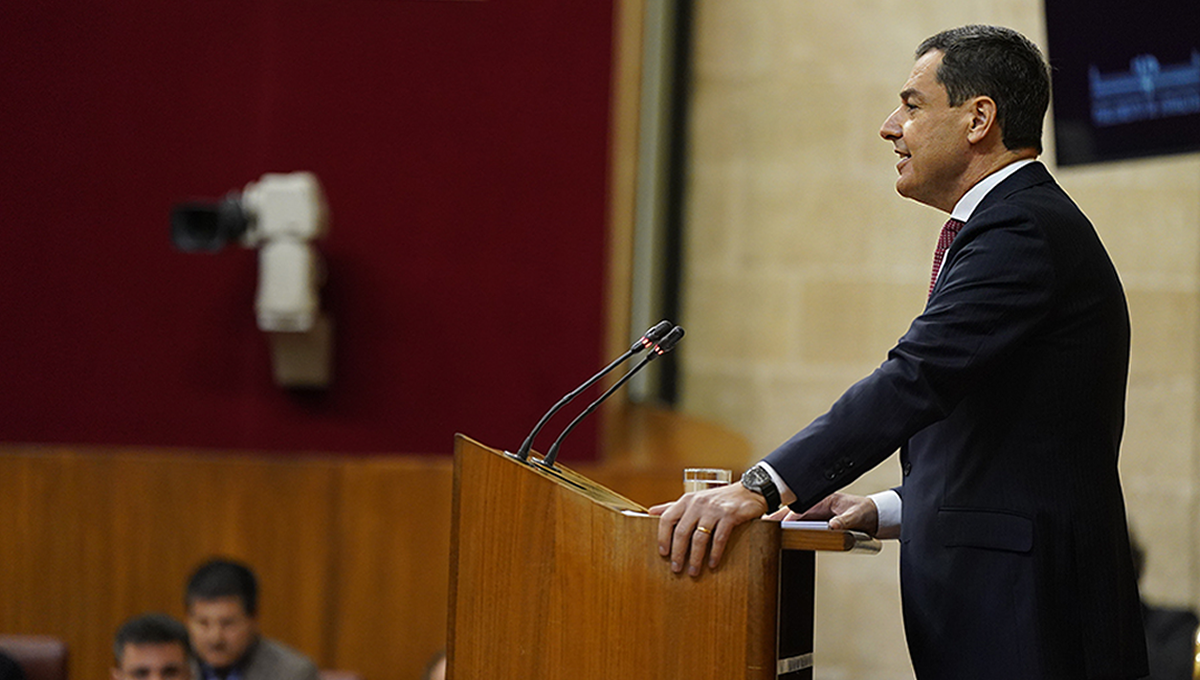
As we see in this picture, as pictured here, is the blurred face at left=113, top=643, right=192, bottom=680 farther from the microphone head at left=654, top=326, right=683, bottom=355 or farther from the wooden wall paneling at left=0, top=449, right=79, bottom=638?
the microphone head at left=654, top=326, right=683, bottom=355

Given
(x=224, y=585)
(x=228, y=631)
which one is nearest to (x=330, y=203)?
(x=224, y=585)

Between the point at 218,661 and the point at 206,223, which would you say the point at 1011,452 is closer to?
the point at 218,661

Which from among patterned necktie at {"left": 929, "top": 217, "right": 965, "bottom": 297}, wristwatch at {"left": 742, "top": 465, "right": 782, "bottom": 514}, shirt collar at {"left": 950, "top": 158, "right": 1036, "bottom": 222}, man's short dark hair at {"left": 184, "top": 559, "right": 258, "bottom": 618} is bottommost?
man's short dark hair at {"left": 184, "top": 559, "right": 258, "bottom": 618}

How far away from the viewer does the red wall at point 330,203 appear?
5.07 metres

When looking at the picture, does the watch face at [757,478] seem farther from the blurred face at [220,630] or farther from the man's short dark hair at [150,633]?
→ the blurred face at [220,630]

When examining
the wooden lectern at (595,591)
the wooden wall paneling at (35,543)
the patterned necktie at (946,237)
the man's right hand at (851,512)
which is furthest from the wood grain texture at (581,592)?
the wooden wall paneling at (35,543)

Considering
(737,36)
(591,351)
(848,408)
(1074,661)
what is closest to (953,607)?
(1074,661)

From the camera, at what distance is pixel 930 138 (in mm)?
2256

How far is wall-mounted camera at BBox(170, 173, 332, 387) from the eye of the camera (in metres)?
4.87

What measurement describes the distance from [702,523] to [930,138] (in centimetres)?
74

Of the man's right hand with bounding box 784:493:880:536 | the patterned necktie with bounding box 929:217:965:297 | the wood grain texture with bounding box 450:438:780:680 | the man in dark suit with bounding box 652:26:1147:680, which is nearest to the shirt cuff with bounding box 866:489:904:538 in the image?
the man's right hand with bounding box 784:493:880:536

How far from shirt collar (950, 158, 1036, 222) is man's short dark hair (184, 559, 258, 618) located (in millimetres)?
2932

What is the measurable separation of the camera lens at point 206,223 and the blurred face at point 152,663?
1.39 m

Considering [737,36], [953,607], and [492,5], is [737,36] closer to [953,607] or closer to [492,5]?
[492,5]
